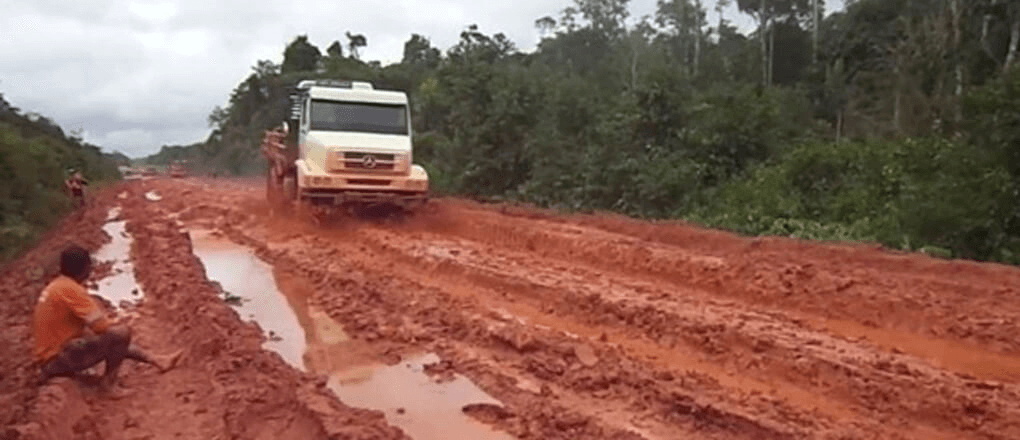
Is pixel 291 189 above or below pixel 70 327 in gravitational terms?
above

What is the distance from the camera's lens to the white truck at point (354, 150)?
16.3 metres

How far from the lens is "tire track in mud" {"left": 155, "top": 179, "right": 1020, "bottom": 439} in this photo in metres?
5.57

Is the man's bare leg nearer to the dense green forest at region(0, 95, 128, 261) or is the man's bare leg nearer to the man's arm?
the man's arm

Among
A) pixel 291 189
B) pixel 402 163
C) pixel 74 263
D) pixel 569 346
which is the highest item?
pixel 402 163

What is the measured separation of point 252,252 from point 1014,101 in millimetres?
11389

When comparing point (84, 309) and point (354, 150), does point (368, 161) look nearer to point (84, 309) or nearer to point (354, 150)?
point (354, 150)

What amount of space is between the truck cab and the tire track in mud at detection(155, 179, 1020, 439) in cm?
313

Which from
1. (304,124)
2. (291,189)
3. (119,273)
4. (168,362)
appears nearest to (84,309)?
(168,362)

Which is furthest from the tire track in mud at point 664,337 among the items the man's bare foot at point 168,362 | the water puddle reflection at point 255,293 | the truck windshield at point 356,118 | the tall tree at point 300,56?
the tall tree at point 300,56

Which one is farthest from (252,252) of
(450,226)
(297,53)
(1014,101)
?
(297,53)

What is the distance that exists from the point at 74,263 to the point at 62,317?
16.1 inches

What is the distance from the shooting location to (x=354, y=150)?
16.3 m

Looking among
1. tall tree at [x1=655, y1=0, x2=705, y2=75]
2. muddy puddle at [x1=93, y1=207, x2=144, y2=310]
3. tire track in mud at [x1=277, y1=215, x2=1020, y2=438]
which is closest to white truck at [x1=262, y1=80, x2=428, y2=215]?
muddy puddle at [x1=93, y1=207, x2=144, y2=310]

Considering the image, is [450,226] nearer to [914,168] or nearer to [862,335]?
[914,168]
